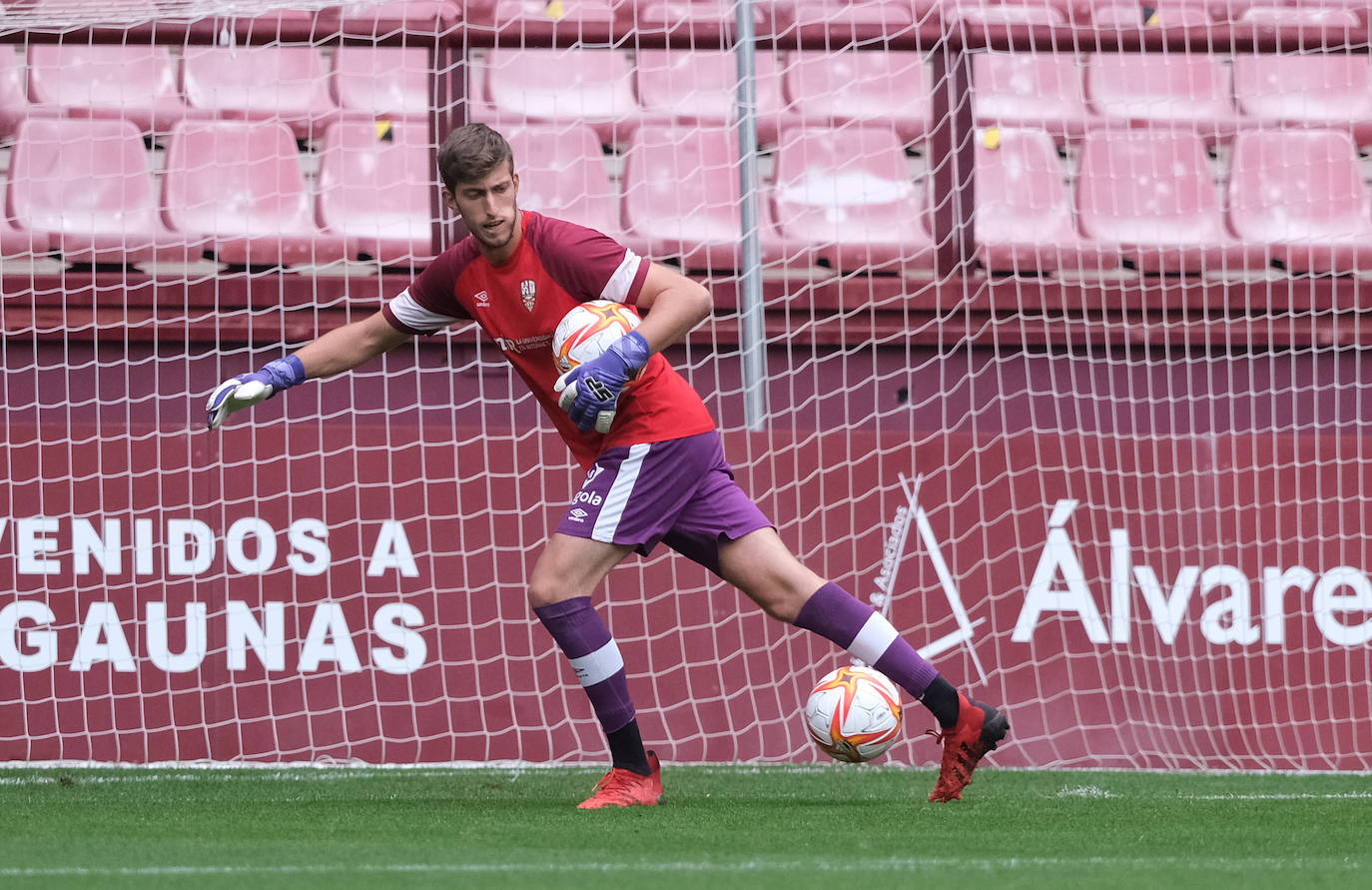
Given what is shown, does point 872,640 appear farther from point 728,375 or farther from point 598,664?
point 728,375

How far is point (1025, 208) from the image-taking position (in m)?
7.80

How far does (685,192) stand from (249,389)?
11.9ft

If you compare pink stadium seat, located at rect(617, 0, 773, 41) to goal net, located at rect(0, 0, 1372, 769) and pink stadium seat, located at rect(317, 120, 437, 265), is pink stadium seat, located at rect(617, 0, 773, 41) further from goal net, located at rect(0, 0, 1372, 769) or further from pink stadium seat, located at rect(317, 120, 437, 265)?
pink stadium seat, located at rect(317, 120, 437, 265)

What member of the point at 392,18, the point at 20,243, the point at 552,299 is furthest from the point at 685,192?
the point at 552,299

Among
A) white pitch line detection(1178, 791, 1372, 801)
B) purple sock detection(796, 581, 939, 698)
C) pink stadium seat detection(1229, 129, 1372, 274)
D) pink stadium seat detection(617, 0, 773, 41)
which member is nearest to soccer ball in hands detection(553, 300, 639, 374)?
purple sock detection(796, 581, 939, 698)

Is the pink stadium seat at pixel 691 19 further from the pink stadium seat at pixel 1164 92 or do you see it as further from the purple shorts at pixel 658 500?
the purple shorts at pixel 658 500

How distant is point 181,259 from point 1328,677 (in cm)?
457

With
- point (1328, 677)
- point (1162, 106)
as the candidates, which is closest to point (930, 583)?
point (1328, 677)

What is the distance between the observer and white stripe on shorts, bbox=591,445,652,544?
4.25m

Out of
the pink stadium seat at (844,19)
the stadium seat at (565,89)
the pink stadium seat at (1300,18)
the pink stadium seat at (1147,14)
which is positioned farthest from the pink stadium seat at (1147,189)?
the stadium seat at (565,89)

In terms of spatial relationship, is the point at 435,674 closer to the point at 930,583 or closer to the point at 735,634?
the point at 735,634

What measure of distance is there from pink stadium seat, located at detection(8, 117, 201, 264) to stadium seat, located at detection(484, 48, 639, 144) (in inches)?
58.3

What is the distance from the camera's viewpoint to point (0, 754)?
5895 mm

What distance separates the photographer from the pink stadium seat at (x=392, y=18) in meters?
7.11
